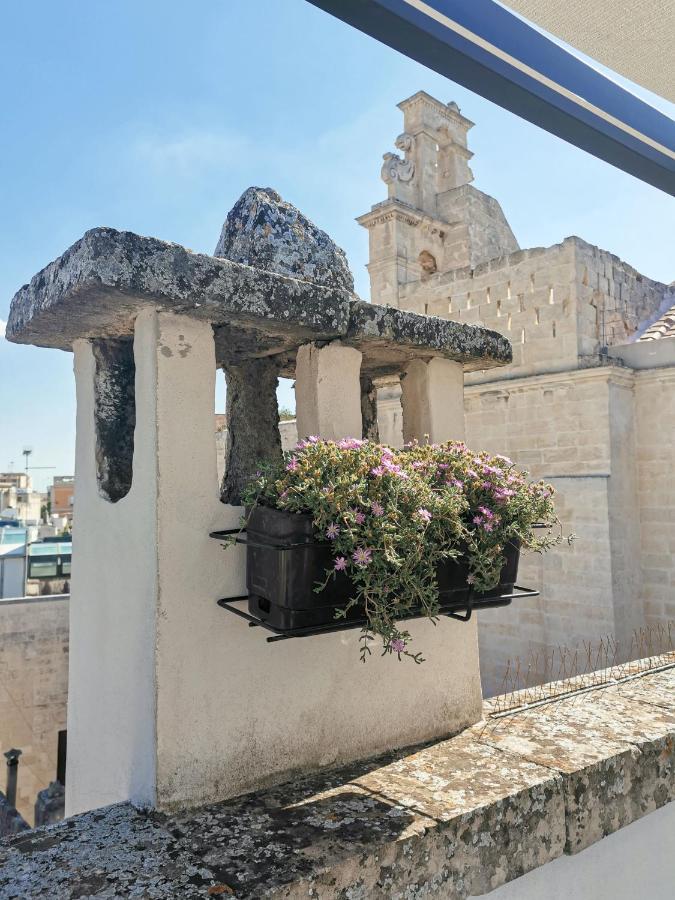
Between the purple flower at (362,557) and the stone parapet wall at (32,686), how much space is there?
42.9ft

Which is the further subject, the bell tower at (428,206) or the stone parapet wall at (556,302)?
the bell tower at (428,206)

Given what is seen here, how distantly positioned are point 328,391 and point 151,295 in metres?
0.60

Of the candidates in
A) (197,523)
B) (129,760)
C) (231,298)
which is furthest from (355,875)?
(231,298)

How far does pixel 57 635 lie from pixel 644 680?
42.3 feet

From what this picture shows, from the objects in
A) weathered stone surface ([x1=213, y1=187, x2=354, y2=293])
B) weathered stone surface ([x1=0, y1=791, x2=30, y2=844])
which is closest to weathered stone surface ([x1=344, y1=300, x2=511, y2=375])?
weathered stone surface ([x1=213, y1=187, x2=354, y2=293])

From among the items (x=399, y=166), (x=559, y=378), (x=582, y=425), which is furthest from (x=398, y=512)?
(x=399, y=166)

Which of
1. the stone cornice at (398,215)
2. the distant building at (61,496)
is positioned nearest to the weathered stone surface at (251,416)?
the stone cornice at (398,215)

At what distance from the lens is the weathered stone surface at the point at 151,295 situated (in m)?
1.46

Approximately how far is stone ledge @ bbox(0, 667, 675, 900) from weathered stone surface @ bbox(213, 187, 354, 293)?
4.72 feet

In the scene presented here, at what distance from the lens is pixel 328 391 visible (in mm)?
1905

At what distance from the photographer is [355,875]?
1318 mm

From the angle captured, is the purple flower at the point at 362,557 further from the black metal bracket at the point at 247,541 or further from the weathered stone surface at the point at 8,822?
the weathered stone surface at the point at 8,822

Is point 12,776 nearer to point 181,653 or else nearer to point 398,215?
point 181,653

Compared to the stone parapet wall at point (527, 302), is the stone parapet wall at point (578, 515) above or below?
below
